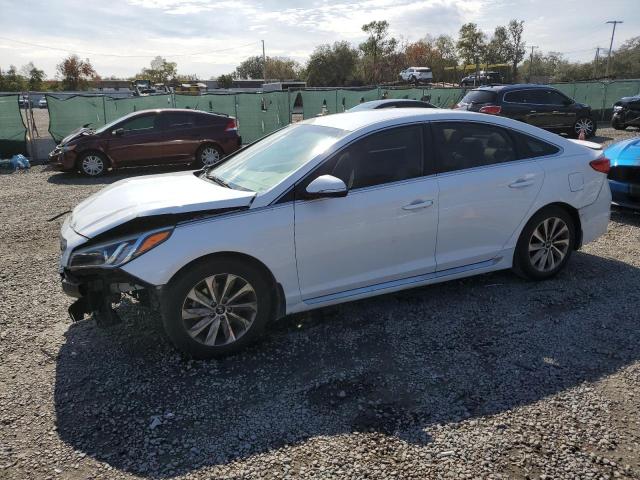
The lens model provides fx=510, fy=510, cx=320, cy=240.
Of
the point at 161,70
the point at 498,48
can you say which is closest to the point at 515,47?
the point at 498,48

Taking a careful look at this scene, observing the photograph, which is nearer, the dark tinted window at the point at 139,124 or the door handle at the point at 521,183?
the door handle at the point at 521,183

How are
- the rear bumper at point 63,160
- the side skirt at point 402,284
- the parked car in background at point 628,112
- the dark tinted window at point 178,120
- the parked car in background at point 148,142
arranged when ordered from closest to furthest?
the side skirt at point 402,284 < the rear bumper at point 63,160 < the parked car in background at point 148,142 < the dark tinted window at point 178,120 < the parked car in background at point 628,112

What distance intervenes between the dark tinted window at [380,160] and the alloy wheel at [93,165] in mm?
9913

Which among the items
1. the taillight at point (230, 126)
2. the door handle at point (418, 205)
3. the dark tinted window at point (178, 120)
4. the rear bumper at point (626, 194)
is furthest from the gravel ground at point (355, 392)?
the taillight at point (230, 126)

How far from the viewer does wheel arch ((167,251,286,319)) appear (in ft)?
11.3

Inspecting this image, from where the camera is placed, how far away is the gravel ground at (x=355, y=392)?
2668 millimetres

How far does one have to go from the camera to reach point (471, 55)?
7756cm

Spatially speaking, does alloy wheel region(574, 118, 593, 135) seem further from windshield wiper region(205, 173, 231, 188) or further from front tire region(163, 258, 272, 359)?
front tire region(163, 258, 272, 359)

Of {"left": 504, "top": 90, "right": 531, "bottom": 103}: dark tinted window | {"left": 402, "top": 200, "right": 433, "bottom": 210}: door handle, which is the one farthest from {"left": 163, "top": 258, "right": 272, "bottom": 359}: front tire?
{"left": 504, "top": 90, "right": 531, "bottom": 103}: dark tinted window

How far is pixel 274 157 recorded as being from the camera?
4355 mm

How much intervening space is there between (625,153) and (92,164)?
1089 cm

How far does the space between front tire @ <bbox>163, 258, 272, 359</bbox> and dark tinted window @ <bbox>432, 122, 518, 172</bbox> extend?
185 centimetres

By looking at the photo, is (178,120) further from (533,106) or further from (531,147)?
(533,106)

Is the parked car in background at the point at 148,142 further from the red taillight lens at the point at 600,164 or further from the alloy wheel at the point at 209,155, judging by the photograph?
the red taillight lens at the point at 600,164
